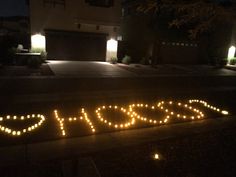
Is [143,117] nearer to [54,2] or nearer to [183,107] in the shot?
[183,107]

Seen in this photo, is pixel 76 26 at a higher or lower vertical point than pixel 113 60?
higher

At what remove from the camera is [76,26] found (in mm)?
21219

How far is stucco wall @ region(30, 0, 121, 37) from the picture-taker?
19.8 m

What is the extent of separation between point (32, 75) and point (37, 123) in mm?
7809

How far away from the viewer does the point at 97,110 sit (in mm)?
7672

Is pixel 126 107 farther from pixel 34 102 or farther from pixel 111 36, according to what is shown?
pixel 111 36

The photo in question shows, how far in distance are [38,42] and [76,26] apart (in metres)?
3.85

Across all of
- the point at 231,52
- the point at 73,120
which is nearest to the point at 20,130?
the point at 73,120

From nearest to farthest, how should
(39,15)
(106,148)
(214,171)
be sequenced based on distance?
(214,171)
(106,148)
(39,15)

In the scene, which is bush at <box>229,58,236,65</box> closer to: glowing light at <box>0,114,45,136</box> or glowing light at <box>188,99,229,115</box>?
glowing light at <box>188,99,229,115</box>

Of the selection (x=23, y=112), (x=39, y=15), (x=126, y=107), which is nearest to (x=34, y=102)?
(x=23, y=112)

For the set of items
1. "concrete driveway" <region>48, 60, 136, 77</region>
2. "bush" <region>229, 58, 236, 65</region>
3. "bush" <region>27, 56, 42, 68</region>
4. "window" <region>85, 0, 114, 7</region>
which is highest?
"window" <region>85, 0, 114, 7</region>

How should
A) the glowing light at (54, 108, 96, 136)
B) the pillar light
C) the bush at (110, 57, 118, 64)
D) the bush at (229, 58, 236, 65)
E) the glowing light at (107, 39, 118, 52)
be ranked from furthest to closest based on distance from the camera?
the pillar light, the bush at (229, 58, 236, 65), the glowing light at (107, 39, 118, 52), the bush at (110, 57, 118, 64), the glowing light at (54, 108, 96, 136)

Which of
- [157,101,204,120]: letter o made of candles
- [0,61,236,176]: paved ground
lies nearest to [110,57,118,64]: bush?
[0,61,236,176]: paved ground
